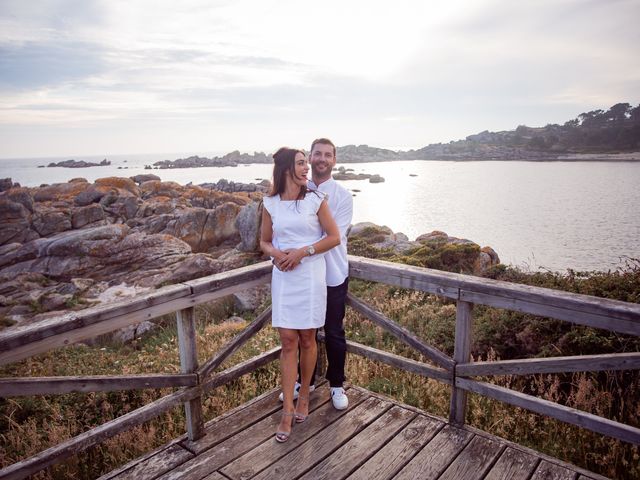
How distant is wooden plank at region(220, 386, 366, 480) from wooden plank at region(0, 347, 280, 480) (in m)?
0.62

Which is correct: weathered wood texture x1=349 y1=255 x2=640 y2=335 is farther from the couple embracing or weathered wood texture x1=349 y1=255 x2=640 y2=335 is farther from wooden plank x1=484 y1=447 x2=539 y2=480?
wooden plank x1=484 y1=447 x2=539 y2=480

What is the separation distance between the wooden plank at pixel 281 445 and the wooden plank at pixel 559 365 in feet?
3.92

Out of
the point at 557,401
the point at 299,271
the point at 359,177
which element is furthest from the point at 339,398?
the point at 359,177

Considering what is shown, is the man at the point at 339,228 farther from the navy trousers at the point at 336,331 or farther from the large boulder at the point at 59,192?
the large boulder at the point at 59,192

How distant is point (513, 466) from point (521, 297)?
1248 millimetres

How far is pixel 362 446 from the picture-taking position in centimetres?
333

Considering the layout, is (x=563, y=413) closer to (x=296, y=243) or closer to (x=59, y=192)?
(x=296, y=243)

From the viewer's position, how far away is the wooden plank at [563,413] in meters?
2.71

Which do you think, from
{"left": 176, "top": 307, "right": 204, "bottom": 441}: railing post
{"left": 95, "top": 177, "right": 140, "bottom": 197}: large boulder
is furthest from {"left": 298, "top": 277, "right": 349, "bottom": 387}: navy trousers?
{"left": 95, "top": 177, "right": 140, "bottom": 197}: large boulder

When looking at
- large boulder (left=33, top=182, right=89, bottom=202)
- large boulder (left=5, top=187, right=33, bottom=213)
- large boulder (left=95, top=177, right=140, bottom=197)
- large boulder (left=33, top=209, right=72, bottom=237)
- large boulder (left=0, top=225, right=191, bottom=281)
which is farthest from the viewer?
large boulder (left=33, top=182, right=89, bottom=202)

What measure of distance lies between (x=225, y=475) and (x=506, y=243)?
2220cm

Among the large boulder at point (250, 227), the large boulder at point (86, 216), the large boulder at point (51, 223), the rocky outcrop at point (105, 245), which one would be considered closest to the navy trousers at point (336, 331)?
the rocky outcrop at point (105, 245)

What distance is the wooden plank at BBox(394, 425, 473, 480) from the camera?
299 centimetres

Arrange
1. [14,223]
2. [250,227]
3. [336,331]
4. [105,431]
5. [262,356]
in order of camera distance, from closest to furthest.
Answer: [105,431] → [336,331] → [262,356] → [250,227] → [14,223]
